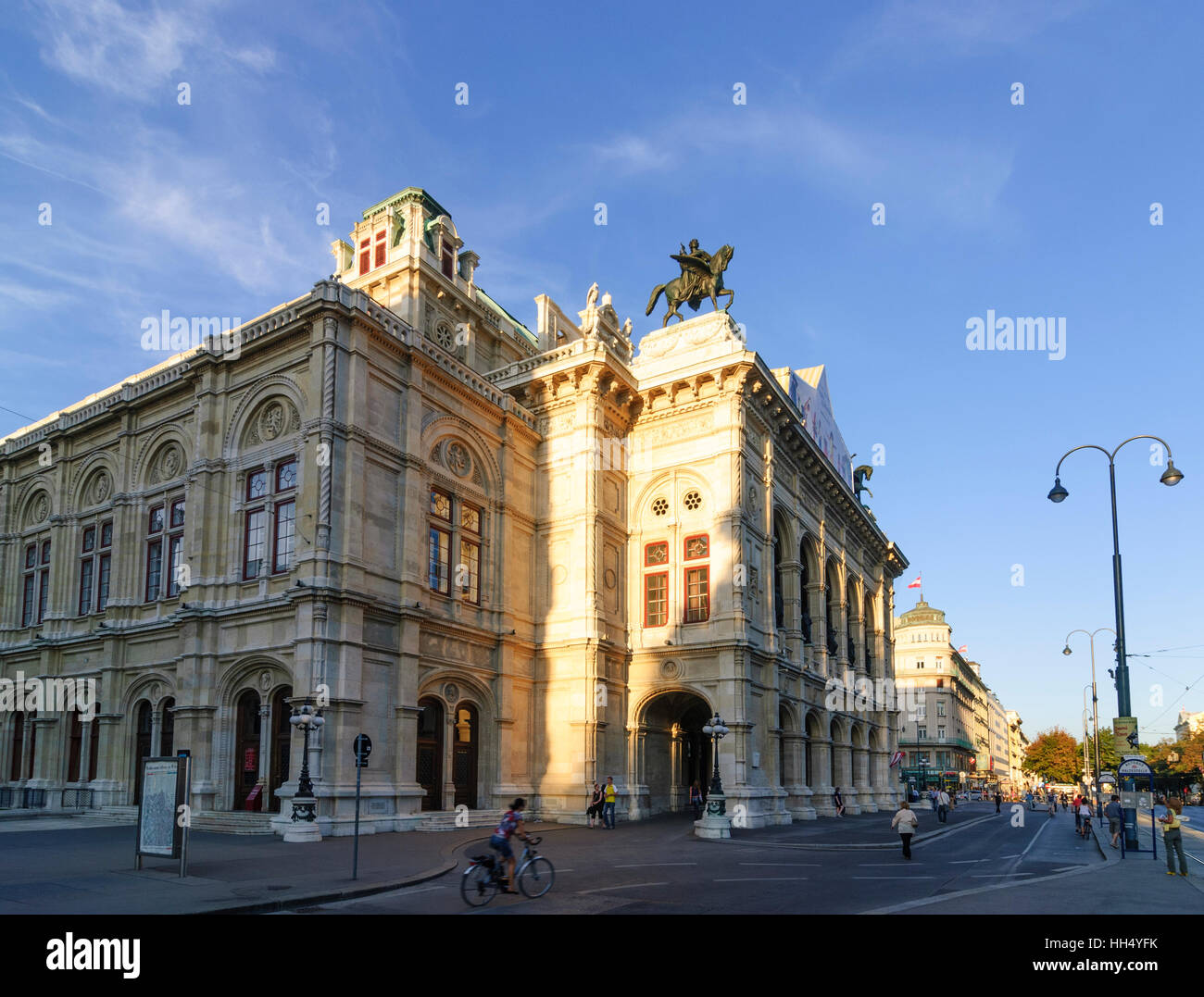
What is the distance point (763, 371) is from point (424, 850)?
23.1m

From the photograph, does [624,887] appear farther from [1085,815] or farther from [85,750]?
[85,750]

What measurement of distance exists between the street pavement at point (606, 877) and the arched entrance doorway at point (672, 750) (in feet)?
29.1

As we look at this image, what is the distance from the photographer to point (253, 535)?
30.4 m

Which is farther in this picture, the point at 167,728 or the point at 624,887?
the point at 167,728

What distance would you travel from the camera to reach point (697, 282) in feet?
135

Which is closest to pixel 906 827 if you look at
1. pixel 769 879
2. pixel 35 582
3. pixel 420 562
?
pixel 769 879

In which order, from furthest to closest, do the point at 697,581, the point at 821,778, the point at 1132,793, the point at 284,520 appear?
the point at 821,778, the point at 697,581, the point at 284,520, the point at 1132,793

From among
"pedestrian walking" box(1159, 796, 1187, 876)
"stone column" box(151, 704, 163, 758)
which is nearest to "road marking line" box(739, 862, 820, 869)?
"pedestrian walking" box(1159, 796, 1187, 876)

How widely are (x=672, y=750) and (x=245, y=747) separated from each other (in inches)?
705

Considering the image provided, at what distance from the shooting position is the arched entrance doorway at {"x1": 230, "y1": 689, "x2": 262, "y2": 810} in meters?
28.4

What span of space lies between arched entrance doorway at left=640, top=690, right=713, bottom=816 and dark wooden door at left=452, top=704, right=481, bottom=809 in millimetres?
6896

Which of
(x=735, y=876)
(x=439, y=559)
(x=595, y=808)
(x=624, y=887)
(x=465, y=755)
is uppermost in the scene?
(x=439, y=559)
